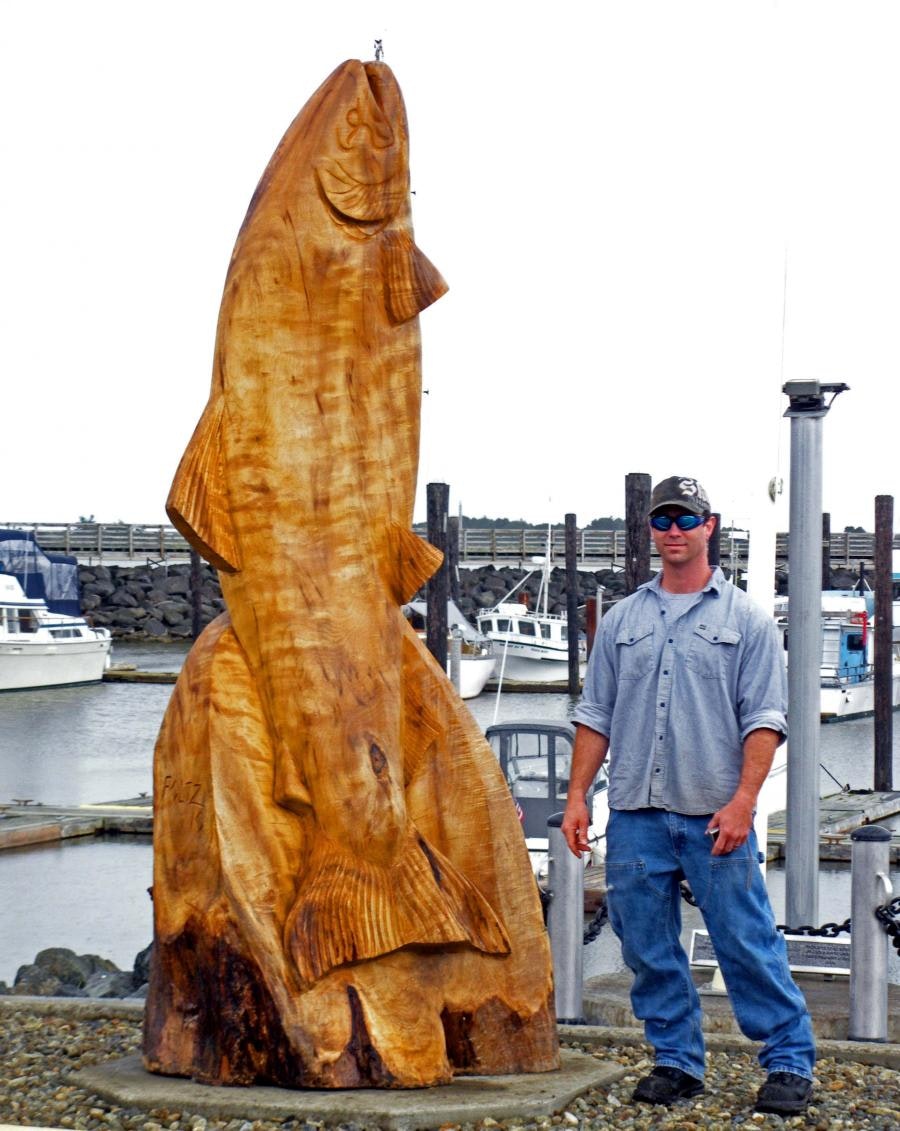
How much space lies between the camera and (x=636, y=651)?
4.91m

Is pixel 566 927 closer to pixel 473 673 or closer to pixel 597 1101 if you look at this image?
pixel 597 1101

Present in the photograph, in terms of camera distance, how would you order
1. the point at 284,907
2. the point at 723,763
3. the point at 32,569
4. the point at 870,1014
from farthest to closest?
the point at 32,569 < the point at 870,1014 < the point at 284,907 < the point at 723,763

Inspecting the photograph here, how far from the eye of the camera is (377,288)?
5.42 m

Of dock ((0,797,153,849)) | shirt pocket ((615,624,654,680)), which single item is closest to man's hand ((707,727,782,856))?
shirt pocket ((615,624,654,680))

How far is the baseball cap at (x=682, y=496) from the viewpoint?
4.78 meters

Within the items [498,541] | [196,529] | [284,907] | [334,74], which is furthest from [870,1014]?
[498,541]

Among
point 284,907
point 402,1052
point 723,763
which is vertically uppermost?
point 723,763

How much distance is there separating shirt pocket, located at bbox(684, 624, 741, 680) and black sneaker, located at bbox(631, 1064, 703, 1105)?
4.27ft

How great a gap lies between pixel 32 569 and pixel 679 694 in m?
38.5

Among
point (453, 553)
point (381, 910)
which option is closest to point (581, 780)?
point (381, 910)

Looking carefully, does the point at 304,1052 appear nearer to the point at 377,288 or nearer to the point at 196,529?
the point at 196,529

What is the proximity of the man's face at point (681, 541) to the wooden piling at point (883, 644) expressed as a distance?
16271 millimetres

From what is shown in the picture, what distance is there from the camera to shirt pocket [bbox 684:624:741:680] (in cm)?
476

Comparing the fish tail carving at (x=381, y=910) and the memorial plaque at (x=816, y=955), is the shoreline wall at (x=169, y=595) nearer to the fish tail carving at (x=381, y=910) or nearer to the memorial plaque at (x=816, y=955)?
the memorial plaque at (x=816, y=955)
